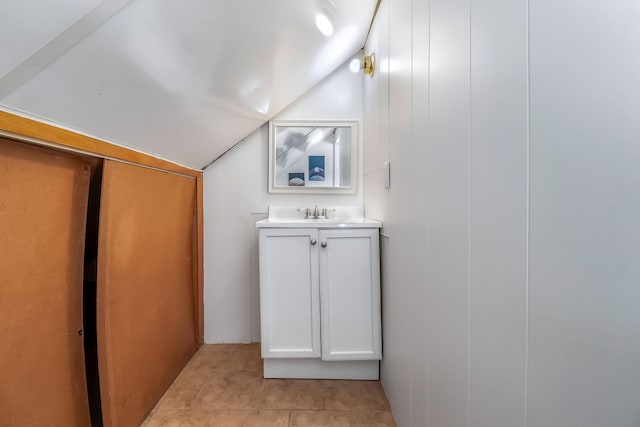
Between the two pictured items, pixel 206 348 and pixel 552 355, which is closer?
pixel 552 355

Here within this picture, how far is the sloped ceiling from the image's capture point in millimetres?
592

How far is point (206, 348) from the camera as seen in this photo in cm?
187

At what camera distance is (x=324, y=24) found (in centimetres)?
135

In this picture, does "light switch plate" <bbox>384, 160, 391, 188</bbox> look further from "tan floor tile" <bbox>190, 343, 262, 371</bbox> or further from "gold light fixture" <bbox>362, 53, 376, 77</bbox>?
"tan floor tile" <bbox>190, 343, 262, 371</bbox>

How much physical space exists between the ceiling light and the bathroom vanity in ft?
3.31

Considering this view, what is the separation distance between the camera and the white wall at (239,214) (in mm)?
1924

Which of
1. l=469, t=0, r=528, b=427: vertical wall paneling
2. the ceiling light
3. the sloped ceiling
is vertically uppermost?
the ceiling light

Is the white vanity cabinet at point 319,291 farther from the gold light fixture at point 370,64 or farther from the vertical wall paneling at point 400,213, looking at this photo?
the gold light fixture at point 370,64

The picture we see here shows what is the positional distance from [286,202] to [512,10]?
1596 millimetres

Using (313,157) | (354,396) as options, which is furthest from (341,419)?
(313,157)

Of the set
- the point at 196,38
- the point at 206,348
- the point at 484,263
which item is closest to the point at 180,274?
the point at 206,348

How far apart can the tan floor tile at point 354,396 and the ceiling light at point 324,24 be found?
1.90 metres

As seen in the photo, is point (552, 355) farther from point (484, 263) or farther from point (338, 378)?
point (338, 378)

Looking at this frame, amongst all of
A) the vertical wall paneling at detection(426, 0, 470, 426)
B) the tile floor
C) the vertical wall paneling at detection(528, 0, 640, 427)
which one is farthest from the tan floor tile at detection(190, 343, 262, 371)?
the vertical wall paneling at detection(528, 0, 640, 427)
